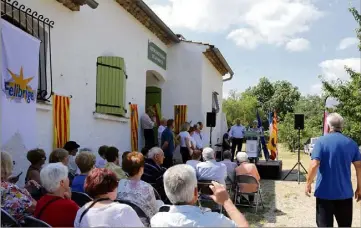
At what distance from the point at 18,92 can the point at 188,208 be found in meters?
3.41

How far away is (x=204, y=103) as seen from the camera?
573 inches

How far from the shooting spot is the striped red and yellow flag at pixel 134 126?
9695mm

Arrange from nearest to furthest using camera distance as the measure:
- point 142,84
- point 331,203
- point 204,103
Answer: point 331,203
point 142,84
point 204,103

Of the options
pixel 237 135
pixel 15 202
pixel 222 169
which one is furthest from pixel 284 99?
pixel 15 202

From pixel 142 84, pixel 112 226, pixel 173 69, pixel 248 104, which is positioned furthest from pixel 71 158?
pixel 248 104

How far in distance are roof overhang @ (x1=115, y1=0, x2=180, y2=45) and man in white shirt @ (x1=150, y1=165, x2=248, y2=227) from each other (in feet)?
23.6

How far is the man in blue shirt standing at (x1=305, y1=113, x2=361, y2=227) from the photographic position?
4121mm

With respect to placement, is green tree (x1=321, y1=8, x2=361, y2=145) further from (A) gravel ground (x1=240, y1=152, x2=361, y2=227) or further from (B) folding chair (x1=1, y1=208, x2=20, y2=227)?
(B) folding chair (x1=1, y1=208, x2=20, y2=227)

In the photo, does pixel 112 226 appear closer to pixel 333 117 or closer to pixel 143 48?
pixel 333 117

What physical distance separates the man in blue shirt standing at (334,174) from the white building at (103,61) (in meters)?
3.93

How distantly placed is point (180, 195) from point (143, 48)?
27.7 feet

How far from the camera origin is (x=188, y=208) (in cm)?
253

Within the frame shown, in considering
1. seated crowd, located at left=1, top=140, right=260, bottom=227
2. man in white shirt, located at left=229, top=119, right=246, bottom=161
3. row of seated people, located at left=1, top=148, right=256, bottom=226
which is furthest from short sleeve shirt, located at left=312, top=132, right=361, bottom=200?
man in white shirt, located at left=229, top=119, right=246, bottom=161

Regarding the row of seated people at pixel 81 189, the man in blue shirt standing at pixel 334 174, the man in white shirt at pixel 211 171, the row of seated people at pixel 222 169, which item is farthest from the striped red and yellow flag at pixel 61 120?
the man in blue shirt standing at pixel 334 174
